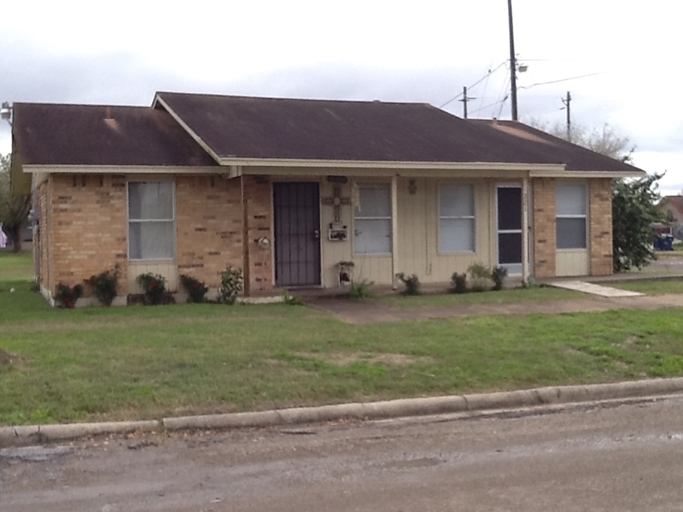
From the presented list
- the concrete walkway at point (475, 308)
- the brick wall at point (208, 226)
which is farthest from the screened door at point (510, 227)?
the brick wall at point (208, 226)

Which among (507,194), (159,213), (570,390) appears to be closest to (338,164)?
(159,213)

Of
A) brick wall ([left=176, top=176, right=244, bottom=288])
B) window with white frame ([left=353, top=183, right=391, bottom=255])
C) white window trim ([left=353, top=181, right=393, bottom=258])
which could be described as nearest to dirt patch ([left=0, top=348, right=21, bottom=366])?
brick wall ([left=176, top=176, right=244, bottom=288])

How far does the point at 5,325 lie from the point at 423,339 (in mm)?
5924

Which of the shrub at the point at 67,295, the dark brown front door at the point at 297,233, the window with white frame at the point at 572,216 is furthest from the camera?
the window with white frame at the point at 572,216

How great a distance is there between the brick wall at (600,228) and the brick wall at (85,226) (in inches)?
394

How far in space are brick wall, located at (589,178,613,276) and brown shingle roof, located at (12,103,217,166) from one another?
8.56 metres

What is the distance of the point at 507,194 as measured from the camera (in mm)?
19141

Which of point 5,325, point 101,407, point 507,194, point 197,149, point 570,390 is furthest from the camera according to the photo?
point 507,194

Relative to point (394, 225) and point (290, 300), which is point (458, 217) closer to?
point (394, 225)

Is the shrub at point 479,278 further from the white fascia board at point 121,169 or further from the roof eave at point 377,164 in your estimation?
the white fascia board at point 121,169

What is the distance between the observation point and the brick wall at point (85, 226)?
15.5 m

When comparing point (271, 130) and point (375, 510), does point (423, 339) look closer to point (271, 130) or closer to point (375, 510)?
point (375, 510)

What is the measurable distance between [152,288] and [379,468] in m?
9.86

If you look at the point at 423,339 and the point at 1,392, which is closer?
the point at 1,392
